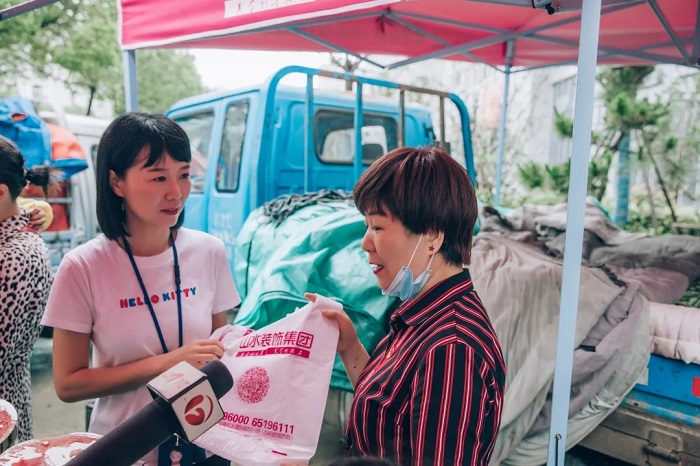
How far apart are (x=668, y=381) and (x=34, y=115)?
16.7 feet

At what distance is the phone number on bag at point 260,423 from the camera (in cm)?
112

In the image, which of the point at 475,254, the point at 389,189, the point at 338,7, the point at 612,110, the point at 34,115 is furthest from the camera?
the point at 612,110

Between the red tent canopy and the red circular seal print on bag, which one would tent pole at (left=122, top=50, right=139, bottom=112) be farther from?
the red circular seal print on bag

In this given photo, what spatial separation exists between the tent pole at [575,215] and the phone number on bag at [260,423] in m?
1.13

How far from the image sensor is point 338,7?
1859 mm

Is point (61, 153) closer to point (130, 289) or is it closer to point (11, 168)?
point (11, 168)

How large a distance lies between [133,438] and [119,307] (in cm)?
86

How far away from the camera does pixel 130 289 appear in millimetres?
1276

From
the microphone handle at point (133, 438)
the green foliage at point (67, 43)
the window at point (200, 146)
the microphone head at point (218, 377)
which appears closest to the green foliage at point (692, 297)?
the microphone head at point (218, 377)

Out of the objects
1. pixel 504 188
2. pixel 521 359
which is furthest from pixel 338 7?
pixel 504 188

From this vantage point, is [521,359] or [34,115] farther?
[34,115]

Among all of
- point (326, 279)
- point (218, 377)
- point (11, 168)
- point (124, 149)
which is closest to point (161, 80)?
point (326, 279)

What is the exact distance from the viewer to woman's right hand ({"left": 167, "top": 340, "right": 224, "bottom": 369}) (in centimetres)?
117

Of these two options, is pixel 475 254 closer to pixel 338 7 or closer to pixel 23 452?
pixel 338 7
